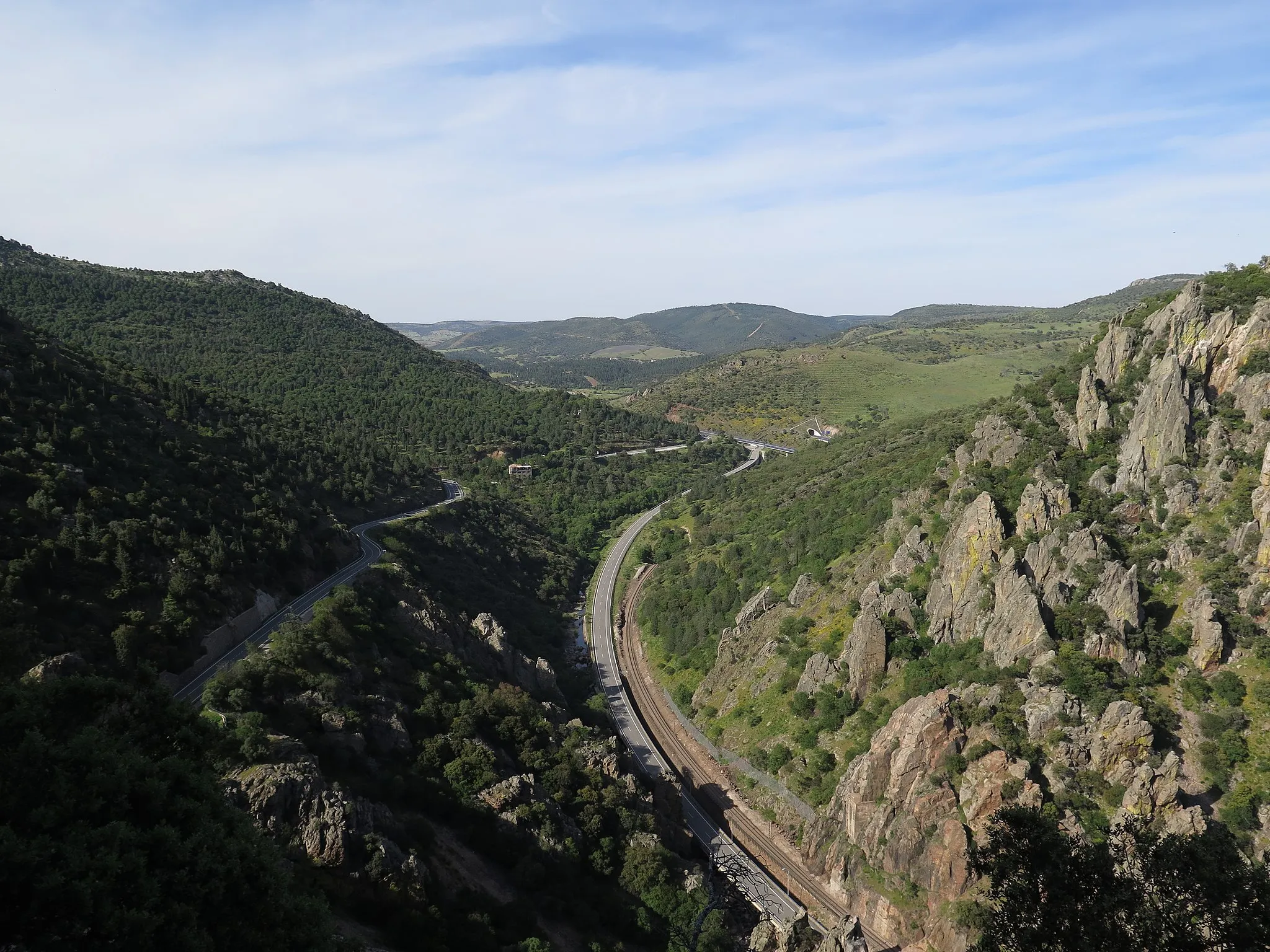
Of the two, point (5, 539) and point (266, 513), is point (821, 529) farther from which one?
point (5, 539)

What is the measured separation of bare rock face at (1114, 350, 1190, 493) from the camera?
55.5m

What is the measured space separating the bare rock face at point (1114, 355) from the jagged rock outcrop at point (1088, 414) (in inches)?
54.8

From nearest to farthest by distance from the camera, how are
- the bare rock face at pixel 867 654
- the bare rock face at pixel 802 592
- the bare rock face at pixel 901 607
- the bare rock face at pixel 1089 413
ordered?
the bare rock face at pixel 867 654 < the bare rock face at pixel 1089 413 < the bare rock face at pixel 901 607 < the bare rock face at pixel 802 592

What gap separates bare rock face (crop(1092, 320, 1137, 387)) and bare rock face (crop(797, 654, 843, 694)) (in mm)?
41341

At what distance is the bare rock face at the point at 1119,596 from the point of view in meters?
50.2

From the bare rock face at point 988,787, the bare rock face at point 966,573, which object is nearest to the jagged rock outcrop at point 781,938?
the bare rock face at point 988,787

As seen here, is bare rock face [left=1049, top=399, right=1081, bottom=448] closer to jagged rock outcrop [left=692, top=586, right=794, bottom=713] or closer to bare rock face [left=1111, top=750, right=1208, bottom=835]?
bare rock face [left=1111, top=750, right=1208, bottom=835]

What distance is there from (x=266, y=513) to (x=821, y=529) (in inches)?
2767

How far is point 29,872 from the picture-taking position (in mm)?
16141

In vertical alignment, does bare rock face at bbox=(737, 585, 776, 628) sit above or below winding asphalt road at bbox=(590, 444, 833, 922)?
above

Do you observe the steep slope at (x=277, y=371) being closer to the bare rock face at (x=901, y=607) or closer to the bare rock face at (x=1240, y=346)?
the bare rock face at (x=901, y=607)

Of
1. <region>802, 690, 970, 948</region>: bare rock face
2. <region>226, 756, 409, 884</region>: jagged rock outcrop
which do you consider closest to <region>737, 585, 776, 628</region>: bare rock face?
<region>802, 690, 970, 948</region>: bare rock face

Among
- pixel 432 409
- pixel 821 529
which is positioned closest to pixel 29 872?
pixel 821 529

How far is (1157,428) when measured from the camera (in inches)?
2229
